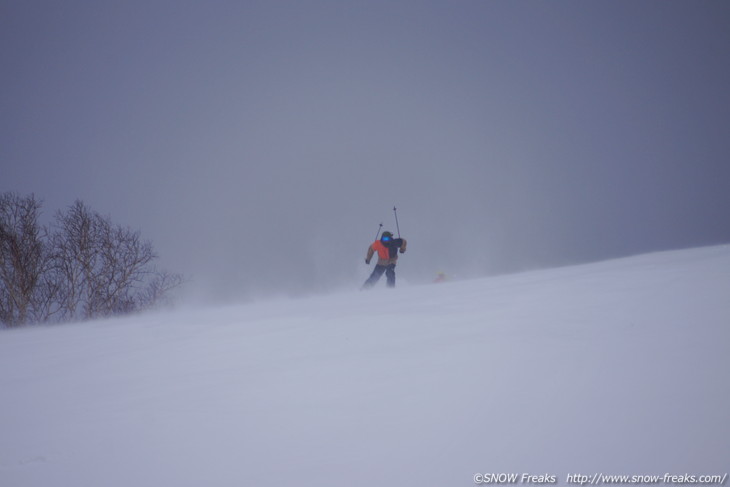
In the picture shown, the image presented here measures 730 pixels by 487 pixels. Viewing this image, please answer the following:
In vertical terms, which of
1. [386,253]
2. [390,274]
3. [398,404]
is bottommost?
[390,274]

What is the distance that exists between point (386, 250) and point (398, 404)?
8.80 metres

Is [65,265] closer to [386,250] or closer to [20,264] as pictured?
[20,264]

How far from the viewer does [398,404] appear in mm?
1548

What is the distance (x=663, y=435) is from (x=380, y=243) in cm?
921

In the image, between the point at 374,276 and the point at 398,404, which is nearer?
the point at 398,404

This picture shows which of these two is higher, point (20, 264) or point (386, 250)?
point (20, 264)

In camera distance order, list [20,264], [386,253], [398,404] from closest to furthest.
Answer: [398,404]
[386,253]
[20,264]

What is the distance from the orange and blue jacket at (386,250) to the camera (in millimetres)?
10312

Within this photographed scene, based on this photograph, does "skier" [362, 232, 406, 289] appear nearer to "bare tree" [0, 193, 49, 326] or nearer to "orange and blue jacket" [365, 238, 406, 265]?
"orange and blue jacket" [365, 238, 406, 265]

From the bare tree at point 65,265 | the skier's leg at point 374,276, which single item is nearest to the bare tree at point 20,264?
the bare tree at point 65,265

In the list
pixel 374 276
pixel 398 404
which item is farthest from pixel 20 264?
pixel 398 404

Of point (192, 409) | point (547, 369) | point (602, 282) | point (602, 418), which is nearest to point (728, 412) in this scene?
point (602, 418)

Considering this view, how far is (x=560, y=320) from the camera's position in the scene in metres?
2.50

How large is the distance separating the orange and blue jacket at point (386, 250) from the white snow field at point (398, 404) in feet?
24.5
